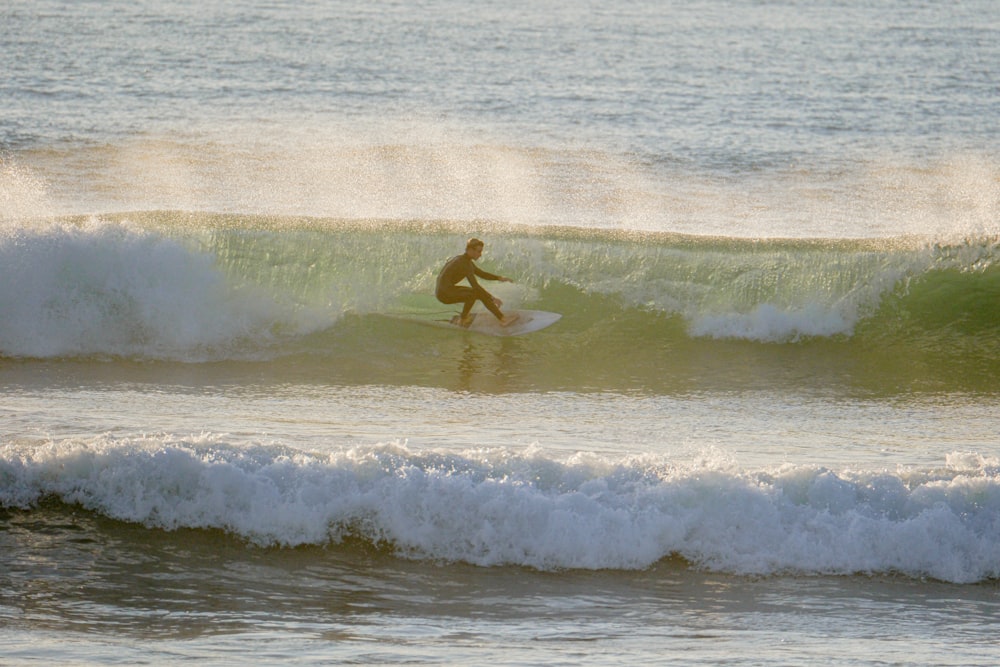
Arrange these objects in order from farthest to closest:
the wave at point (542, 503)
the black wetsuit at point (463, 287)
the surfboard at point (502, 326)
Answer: the surfboard at point (502, 326), the black wetsuit at point (463, 287), the wave at point (542, 503)

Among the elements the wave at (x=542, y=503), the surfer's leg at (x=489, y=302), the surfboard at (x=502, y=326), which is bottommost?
the wave at (x=542, y=503)

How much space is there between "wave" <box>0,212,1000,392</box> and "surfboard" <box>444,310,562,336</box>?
0.62 ft

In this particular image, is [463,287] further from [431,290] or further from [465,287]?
[431,290]

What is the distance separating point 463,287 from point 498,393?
2.04m

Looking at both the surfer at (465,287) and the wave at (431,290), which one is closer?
the surfer at (465,287)

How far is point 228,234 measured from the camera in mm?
15609

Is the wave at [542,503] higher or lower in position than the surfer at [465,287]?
lower

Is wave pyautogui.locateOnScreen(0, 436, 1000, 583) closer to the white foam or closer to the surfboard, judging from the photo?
the white foam

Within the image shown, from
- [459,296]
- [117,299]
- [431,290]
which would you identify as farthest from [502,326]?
[117,299]

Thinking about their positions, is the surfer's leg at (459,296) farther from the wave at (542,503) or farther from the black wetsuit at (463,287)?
the wave at (542,503)

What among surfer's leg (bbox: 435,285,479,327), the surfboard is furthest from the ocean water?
surfer's leg (bbox: 435,285,479,327)

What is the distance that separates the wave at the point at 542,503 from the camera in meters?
7.74

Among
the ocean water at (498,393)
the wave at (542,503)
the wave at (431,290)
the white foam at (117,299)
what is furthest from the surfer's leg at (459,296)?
the wave at (542,503)

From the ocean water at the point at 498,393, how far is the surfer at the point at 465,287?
0.35 m
